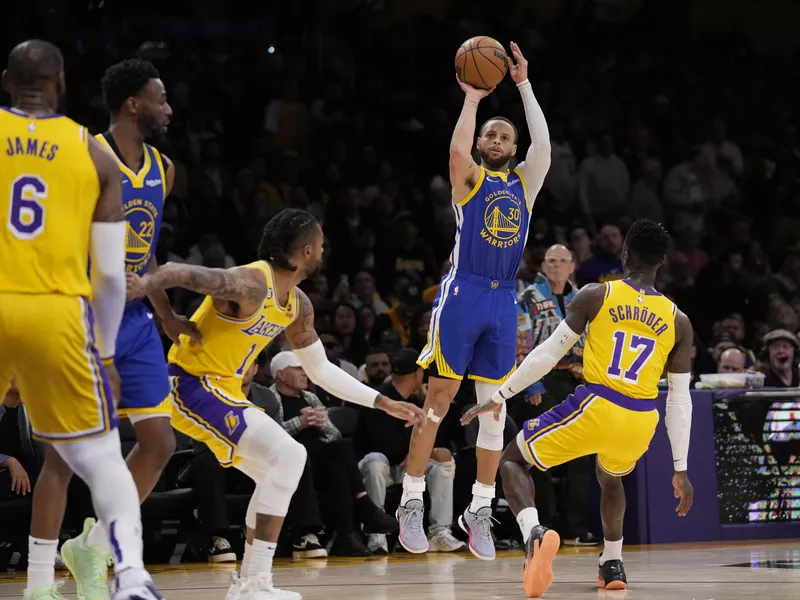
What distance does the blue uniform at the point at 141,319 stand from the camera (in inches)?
206

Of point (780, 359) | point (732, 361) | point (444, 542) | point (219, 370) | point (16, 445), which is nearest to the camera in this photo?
point (219, 370)

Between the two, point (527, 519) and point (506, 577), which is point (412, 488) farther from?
point (527, 519)

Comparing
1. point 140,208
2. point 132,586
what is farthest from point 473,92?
point 132,586

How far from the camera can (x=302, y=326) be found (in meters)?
5.91

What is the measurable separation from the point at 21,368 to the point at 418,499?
3580 millimetres

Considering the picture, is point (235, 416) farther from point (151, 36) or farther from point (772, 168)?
point (772, 168)

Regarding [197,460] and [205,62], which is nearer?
[197,460]

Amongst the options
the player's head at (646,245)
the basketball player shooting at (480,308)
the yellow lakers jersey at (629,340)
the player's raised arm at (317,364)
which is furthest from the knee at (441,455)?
the player's raised arm at (317,364)

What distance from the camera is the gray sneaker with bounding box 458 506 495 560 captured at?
716cm

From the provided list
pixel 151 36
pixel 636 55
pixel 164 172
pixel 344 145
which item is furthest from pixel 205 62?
pixel 164 172

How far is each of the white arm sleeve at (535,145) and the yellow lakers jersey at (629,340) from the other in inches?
48.8

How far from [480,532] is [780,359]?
4.46 meters

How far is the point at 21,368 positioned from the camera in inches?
162

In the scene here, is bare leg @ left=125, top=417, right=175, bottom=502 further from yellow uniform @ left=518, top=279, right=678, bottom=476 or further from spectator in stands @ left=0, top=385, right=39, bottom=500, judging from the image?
spectator in stands @ left=0, top=385, right=39, bottom=500
